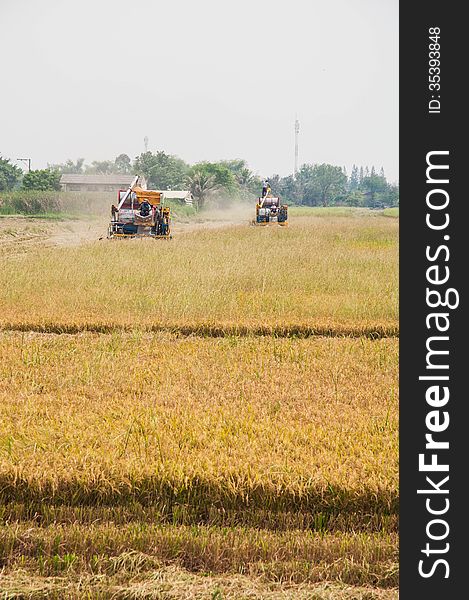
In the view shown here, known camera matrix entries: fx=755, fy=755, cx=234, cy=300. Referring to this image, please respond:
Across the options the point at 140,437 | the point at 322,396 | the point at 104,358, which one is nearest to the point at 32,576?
the point at 140,437

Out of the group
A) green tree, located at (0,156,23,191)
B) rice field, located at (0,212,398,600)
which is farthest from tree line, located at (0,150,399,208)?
rice field, located at (0,212,398,600)

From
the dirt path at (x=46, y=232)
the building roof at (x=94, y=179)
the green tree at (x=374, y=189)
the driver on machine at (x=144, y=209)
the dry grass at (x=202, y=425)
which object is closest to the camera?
the dry grass at (x=202, y=425)

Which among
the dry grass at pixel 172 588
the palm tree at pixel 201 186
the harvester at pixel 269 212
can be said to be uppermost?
the palm tree at pixel 201 186

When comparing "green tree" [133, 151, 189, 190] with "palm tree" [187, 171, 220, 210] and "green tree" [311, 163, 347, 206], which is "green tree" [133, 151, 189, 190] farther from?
"green tree" [311, 163, 347, 206]

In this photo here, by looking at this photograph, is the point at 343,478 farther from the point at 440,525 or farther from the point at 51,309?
the point at 51,309

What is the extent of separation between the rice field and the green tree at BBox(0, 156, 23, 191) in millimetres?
36842

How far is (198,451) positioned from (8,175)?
4444 centimetres

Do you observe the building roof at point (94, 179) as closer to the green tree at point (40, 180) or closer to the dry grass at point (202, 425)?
the green tree at point (40, 180)

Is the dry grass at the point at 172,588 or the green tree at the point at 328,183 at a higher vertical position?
the green tree at the point at 328,183

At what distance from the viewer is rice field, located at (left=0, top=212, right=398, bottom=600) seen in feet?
9.86

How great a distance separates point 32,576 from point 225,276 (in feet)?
30.7

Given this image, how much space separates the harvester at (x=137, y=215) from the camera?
62.4ft

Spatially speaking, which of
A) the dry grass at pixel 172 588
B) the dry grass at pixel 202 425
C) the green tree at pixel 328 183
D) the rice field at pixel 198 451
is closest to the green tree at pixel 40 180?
the green tree at pixel 328 183

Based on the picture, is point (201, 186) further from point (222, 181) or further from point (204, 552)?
point (204, 552)
